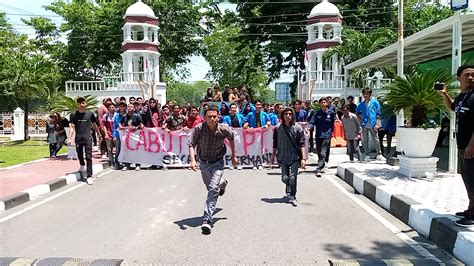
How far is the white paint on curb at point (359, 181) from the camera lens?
8.59 meters

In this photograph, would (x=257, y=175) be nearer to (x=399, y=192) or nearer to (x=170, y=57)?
(x=399, y=192)

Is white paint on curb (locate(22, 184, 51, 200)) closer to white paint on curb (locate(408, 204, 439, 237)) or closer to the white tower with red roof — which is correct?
white paint on curb (locate(408, 204, 439, 237))

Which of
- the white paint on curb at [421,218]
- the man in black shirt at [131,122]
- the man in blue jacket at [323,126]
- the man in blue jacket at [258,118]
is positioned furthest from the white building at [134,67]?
the white paint on curb at [421,218]

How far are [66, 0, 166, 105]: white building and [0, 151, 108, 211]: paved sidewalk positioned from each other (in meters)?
15.1

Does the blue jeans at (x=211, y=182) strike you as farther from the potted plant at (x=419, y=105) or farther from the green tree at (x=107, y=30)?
the green tree at (x=107, y=30)

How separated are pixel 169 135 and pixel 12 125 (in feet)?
65.7

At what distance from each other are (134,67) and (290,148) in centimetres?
2563

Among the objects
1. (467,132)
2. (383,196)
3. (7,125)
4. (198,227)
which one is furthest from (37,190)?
(7,125)

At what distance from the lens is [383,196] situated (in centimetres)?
733

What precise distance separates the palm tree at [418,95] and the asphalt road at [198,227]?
2049 millimetres

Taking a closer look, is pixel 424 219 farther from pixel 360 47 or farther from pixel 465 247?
pixel 360 47

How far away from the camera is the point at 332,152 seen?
601 inches

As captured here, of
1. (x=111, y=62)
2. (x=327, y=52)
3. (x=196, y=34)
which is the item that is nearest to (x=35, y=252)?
(x=327, y=52)

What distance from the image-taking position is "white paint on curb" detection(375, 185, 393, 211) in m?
7.11
